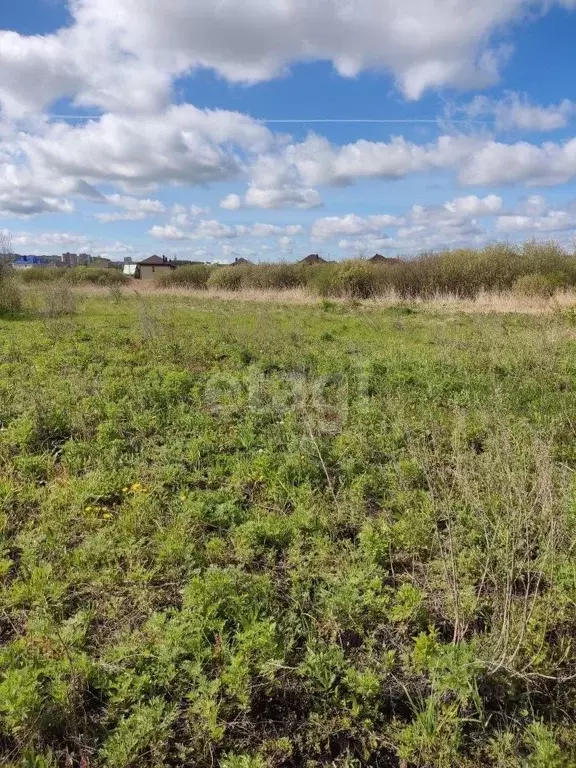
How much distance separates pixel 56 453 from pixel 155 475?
3.43ft

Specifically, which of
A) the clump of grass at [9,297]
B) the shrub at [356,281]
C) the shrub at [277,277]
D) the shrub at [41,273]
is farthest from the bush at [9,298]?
the shrub at [41,273]

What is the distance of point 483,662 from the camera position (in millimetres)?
2139

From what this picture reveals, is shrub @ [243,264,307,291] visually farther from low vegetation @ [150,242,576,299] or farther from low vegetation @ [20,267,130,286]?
low vegetation @ [20,267,130,286]

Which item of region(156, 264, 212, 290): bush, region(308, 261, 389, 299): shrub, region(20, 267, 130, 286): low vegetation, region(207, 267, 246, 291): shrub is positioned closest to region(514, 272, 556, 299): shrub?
region(308, 261, 389, 299): shrub

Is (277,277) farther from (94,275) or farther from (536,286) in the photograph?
(94,275)

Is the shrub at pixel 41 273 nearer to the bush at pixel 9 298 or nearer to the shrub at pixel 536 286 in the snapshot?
the bush at pixel 9 298

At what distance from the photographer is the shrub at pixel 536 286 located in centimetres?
1912

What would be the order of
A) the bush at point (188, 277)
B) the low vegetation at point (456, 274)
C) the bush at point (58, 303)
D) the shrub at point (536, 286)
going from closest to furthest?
the bush at point (58, 303) < the shrub at point (536, 286) < the low vegetation at point (456, 274) < the bush at point (188, 277)

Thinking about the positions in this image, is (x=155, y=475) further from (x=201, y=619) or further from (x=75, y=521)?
(x=201, y=619)

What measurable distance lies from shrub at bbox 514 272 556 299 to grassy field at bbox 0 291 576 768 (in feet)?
49.0

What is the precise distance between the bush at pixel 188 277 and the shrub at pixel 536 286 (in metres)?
20.6

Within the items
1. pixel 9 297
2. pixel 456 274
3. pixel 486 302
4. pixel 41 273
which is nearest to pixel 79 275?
pixel 41 273

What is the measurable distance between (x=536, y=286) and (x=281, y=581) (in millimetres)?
19651

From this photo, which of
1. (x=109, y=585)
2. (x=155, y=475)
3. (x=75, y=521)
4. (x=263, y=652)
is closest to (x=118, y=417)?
(x=155, y=475)
